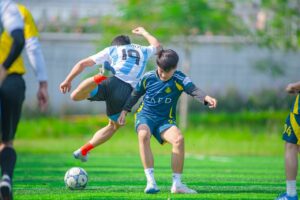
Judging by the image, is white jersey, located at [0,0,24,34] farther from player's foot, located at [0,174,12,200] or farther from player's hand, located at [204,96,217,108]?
player's hand, located at [204,96,217,108]

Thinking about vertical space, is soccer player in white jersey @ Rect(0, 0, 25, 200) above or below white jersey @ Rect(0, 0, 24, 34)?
below

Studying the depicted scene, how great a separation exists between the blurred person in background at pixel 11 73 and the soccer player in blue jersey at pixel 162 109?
1968mm

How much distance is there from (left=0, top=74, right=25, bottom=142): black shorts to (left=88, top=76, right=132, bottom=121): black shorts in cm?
380

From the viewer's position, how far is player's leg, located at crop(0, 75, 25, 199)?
8.83 m

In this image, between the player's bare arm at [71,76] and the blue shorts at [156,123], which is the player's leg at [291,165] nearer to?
the blue shorts at [156,123]

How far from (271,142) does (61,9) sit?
38.1 ft

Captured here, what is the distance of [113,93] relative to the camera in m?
12.8

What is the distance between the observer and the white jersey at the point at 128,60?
495 inches

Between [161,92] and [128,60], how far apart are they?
156 centimetres

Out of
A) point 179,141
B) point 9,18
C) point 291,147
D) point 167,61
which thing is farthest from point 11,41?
point 291,147

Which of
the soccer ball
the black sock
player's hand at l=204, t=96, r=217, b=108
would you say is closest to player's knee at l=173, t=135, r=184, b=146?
player's hand at l=204, t=96, r=217, b=108

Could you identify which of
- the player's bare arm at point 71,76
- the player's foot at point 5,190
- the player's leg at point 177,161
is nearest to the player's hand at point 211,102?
the player's leg at point 177,161

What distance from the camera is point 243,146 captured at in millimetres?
27109

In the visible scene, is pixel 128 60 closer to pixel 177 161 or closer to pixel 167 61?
pixel 167 61
